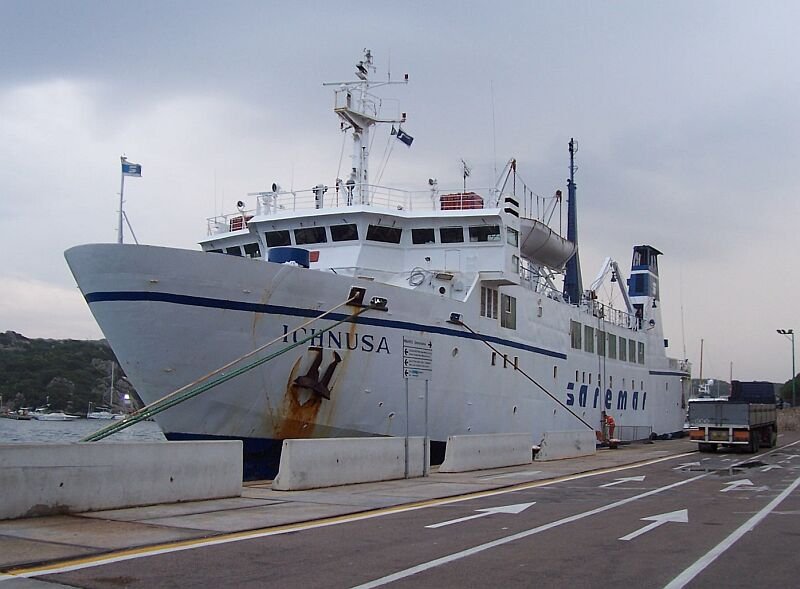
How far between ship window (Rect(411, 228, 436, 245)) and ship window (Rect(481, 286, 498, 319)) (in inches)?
82.9

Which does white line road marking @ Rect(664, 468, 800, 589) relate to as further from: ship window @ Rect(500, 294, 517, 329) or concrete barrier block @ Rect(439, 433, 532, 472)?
ship window @ Rect(500, 294, 517, 329)

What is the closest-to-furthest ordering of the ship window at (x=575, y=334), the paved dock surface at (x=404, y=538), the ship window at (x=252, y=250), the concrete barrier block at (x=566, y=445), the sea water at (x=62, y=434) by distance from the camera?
the paved dock surface at (x=404, y=538), the concrete barrier block at (x=566, y=445), the ship window at (x=252, y=250), the ship window at (x=575, y=334), the sea water at (x=62, y=434)

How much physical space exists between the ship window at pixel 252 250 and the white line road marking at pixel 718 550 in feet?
53.0

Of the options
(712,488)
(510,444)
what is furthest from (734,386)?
(712,488)

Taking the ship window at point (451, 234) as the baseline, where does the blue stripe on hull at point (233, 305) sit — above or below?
below

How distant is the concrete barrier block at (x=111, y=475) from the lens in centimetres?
1005

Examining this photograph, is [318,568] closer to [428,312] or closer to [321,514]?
[321,514]

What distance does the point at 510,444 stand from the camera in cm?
2114

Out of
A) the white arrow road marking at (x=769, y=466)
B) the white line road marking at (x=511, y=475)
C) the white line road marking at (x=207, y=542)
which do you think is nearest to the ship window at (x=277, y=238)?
the white line road marking at (x=511, y=475)

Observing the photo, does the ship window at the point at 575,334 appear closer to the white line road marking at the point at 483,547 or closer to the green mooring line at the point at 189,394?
the green mooring line at the point at 189,394

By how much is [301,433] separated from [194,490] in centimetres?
627

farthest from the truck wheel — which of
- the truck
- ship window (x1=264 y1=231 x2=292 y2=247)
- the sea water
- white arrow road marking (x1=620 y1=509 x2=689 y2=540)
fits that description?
the sea water

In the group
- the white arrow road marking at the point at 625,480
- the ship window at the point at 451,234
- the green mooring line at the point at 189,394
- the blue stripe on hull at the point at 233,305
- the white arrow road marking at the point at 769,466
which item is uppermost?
the ship window at the point at 451,234

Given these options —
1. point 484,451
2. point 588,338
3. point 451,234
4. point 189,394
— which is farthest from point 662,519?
point 588,338
